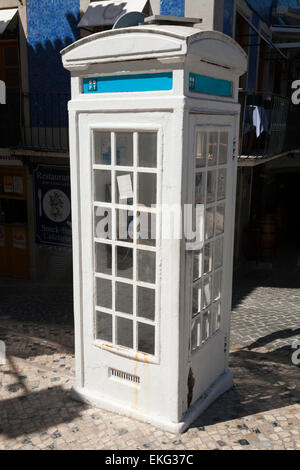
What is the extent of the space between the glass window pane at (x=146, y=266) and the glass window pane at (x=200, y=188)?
0.65 meters

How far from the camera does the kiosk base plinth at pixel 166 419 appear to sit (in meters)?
4.36

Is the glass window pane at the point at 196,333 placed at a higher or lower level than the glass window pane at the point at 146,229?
lower

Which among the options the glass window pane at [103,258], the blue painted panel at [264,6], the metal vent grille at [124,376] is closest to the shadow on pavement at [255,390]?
the metal vent grille at [124,376]

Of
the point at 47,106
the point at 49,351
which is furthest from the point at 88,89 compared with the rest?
the point at 47,106

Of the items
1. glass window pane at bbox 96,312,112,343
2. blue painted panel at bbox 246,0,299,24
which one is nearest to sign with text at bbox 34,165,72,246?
blue painted panel at bbox 246,0,299,24

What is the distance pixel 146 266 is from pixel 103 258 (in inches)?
18.2

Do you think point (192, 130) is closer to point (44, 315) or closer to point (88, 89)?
point (88, 89)

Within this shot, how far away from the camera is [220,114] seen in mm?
4352

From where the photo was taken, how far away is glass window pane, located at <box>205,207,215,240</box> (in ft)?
14.7

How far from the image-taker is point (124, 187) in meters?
4.23

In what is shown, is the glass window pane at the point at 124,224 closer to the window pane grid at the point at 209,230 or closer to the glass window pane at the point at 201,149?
the window pane grid at the point at 209,230

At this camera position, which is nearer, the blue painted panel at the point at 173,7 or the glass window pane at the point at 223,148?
the glass window pane at the point at 223,148

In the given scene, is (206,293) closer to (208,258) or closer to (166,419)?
(208,258)

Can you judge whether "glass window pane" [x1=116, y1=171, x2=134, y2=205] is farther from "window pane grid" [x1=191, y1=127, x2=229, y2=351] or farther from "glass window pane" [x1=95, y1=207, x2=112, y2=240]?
"window pane grid" [x1=191, y1=127, x2=229, y2=351]
